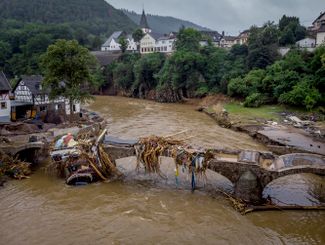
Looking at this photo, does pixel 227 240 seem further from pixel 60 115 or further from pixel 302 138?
pixel 60 115

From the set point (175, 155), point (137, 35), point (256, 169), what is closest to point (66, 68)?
point (175, 155)

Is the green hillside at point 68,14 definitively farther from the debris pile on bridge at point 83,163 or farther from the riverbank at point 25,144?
the debris pile on bridge at point 83,163

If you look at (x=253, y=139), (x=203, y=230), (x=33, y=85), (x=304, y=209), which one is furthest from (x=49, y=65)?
(x=304, y=209)

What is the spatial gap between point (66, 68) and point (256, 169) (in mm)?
28569

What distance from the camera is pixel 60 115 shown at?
41906 millimetres

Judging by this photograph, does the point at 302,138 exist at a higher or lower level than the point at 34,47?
lower

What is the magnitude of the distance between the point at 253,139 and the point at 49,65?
26.3 metres

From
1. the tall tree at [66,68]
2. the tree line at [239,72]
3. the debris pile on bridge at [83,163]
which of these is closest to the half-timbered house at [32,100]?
the tall tree at [66,68]

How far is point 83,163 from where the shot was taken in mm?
24875

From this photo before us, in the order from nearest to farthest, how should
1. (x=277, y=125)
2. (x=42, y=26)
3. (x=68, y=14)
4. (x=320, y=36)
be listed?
1. (x=277, y=125)
2. (x=320, y=36)
3. (x=42, y=26)
4. (x=68, y=14)

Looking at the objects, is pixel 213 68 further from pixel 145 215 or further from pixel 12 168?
pixel 145 215

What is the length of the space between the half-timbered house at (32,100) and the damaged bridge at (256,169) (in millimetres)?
28989

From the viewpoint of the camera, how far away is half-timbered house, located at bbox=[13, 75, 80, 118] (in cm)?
4334

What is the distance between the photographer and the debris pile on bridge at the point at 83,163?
24.4m
